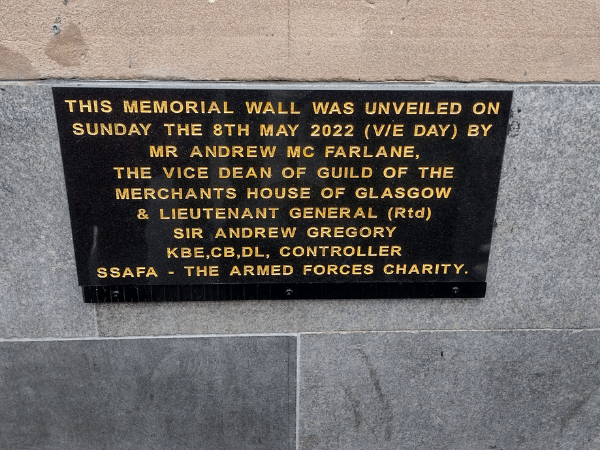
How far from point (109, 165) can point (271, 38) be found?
1.15m

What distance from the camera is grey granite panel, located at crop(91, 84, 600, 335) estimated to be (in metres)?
2.91

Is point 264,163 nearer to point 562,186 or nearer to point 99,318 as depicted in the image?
point 99,318

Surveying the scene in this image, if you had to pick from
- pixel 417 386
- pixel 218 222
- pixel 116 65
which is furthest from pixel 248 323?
pixel 116 65

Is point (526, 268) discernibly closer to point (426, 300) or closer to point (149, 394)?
point (426, 300)

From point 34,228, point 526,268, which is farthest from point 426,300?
point 34,228

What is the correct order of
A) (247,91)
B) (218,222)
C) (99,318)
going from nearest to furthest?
(247,91), (218,222), (99,318)

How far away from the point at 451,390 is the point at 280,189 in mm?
1849

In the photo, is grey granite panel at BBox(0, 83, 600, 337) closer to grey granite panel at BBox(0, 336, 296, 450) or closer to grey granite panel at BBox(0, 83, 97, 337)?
grey granite panel at BBox(0, 83, 97, 337)

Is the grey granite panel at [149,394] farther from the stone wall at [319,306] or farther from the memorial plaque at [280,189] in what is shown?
the memorial plaque at [280,189]

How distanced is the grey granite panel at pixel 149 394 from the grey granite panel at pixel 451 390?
0.25 meters

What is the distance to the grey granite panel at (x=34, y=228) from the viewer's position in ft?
9.11

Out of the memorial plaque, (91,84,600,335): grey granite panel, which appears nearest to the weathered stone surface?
the memorial plaque

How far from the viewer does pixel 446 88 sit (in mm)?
2770

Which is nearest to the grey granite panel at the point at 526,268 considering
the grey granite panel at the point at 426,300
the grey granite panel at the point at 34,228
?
the grey granite panel at the point at 426,300
